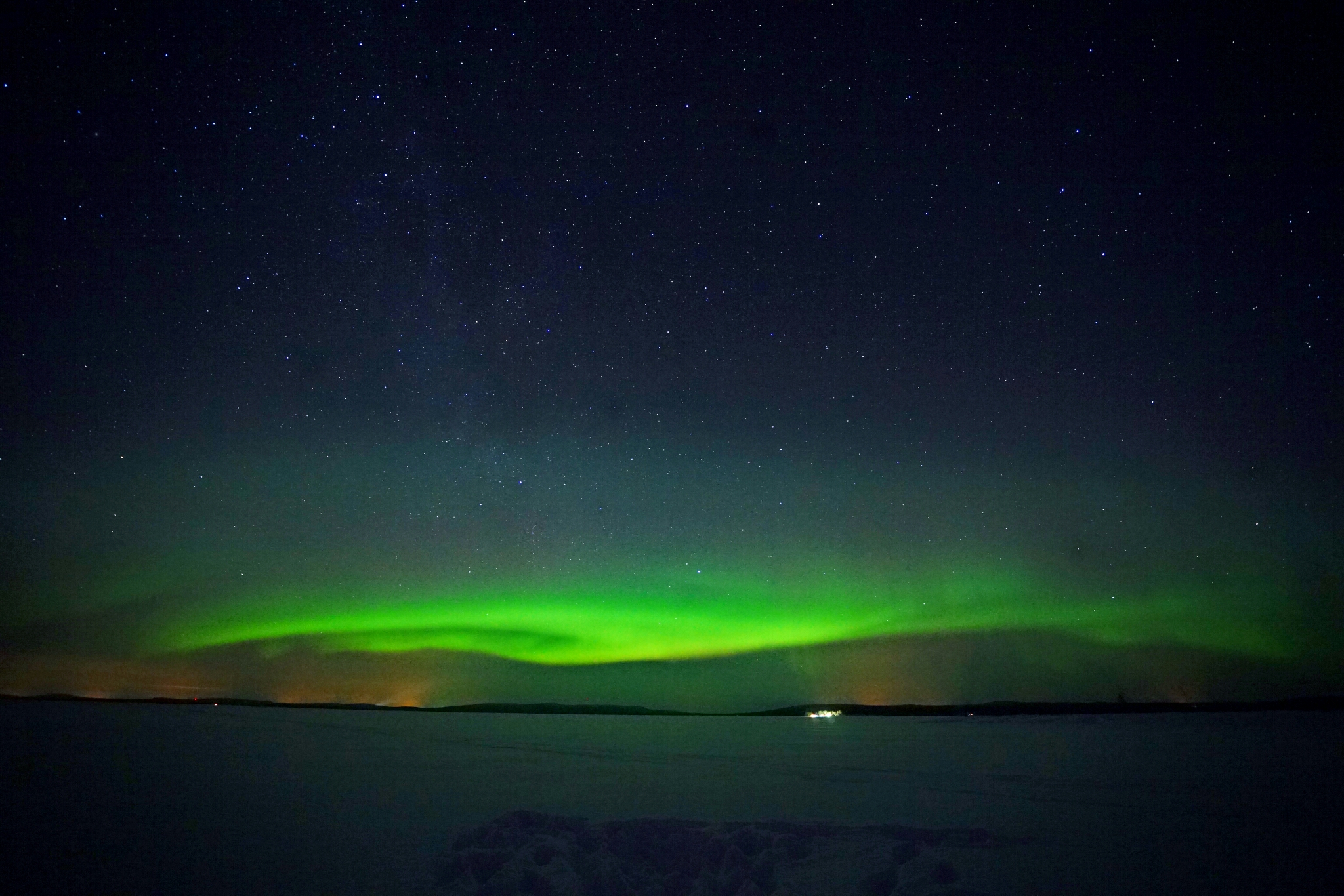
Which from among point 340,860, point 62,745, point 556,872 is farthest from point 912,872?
point 62,745

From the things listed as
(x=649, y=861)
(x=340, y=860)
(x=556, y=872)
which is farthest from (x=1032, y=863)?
(x=340, y=860)

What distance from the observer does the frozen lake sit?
741 cm

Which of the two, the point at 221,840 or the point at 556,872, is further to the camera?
the point at 221,840

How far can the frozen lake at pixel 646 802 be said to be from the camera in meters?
7.41

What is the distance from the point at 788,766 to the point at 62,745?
20.5m

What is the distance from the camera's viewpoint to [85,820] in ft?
32.2

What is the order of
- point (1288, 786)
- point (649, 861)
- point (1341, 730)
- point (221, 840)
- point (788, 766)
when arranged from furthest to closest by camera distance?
1. point (1341, 730)
2. point (788, 766)
3. point (1288, 786)
4. point (221, 840)
5. point (649, 861)

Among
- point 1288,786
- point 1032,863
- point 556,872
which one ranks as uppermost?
point 556,872

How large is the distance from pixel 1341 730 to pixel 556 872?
122 feet

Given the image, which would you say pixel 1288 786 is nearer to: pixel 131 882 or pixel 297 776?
pixel 131 882

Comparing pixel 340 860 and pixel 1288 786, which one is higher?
pixel 340 860

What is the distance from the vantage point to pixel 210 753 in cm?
1998

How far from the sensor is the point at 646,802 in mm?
11422

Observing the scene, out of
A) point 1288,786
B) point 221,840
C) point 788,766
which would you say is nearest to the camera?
point 221,840
